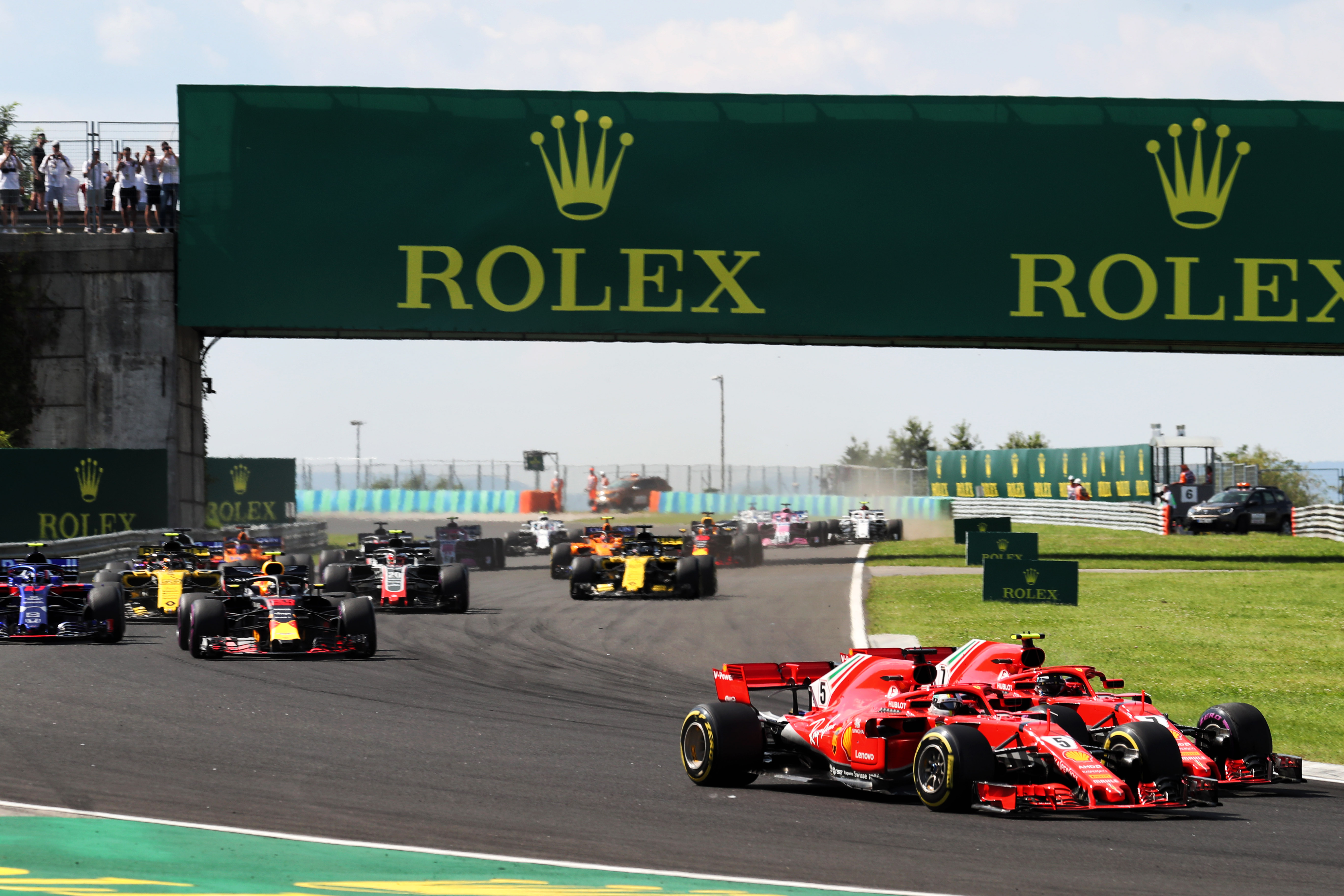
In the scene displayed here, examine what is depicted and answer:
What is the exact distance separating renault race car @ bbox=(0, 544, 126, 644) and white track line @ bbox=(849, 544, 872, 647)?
958 cm

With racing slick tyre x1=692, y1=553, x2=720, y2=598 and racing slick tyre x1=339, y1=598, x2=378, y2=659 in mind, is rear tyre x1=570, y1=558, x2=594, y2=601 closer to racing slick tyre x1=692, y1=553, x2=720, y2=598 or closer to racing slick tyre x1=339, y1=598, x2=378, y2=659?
racing slick tyre x1=692, y1=553, x2=720, y2=598

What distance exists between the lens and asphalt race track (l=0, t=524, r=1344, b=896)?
8172 millimetres

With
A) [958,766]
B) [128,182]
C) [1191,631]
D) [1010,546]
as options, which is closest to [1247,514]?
[1010,546]

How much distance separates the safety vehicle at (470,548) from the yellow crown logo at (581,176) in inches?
303

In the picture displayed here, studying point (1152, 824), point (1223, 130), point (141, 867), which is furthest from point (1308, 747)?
point (1223, 130)

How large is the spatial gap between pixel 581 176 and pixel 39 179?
11917 mm

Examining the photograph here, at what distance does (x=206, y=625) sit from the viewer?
18016 mm

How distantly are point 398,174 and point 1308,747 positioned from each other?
24.0m

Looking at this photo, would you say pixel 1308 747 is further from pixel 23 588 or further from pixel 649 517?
pixel 649 517

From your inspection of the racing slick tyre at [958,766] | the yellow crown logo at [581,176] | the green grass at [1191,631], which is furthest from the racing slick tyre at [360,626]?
the yellow crown logo at [581,176]

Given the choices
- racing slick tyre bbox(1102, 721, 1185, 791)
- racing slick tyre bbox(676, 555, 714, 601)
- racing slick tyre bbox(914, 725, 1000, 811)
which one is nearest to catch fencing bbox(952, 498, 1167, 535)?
racing slick tyre bbox(676, 555, 714, 601)

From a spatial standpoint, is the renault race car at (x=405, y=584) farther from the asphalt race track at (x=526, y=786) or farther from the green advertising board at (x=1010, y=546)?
the green advertising board at (x=1010, y=546)

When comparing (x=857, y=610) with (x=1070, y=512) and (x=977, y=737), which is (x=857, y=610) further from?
(x=1070, y=512)

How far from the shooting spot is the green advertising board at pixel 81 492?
2831 cm
